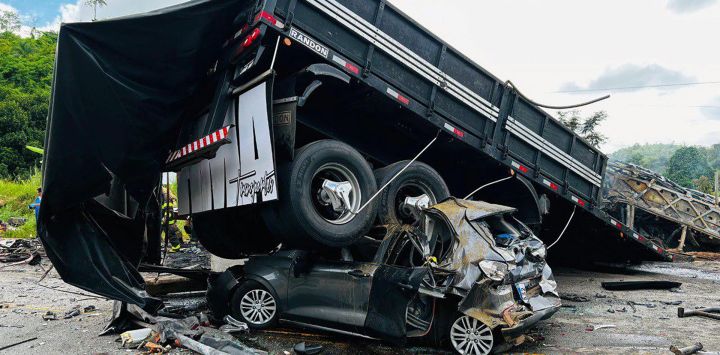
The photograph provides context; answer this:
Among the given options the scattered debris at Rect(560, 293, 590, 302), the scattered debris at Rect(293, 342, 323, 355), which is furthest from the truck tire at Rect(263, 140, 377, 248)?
the scattered debris at Rect(560, 293, 590, 302)

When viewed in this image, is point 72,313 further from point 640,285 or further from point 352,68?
point 640,285

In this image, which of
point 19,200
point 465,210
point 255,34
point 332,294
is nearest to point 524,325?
point 465,210

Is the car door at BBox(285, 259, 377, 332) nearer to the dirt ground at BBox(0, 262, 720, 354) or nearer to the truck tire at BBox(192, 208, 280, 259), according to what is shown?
the dirt ground at BBox(0, 262, 720, 354)

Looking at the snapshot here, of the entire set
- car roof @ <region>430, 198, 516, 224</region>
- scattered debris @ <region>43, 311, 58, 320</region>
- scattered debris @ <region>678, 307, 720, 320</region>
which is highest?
car roof @ <region>430, 198, 516, 224</region>

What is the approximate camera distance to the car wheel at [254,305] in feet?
16.0

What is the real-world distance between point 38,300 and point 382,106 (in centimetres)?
514

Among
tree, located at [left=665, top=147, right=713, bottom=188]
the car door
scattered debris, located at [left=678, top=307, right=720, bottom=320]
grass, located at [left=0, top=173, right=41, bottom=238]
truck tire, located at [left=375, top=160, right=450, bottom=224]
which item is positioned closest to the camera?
the car door

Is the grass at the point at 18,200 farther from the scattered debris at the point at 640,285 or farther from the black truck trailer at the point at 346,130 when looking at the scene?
the scattered debris at the point at 640,285

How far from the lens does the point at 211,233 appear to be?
21.6ft

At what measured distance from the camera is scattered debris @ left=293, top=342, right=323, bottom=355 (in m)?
4.15

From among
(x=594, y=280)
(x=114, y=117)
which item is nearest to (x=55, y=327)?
(x=114, y=117)

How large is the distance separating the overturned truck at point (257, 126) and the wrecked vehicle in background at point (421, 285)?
0.38m

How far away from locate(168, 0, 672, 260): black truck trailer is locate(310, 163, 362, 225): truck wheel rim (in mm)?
15

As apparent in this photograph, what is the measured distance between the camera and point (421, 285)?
4168 mm
